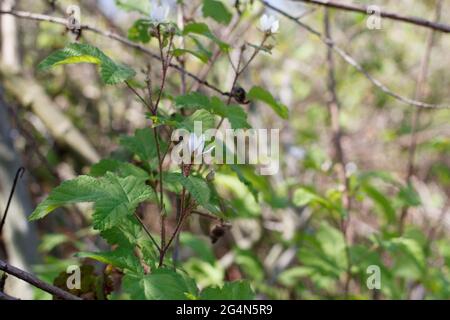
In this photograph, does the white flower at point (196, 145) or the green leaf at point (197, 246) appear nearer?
the white flower at point (196, 145)

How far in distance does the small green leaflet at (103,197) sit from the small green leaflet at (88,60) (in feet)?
0.62

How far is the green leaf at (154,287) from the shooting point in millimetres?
898

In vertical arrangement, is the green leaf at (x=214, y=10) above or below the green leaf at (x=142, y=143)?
above

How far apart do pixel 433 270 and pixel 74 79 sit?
2866 mm

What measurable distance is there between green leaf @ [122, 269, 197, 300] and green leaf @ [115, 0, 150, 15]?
75 cm

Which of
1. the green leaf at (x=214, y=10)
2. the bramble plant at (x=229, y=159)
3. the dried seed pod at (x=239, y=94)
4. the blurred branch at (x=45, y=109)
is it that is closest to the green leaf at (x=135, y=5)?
the bramble plant at (x=229, y=159)

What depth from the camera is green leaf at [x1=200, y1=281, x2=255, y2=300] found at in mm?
1090

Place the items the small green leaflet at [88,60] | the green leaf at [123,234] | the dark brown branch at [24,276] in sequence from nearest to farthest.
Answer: the dark brown branch at [24,276]
the small green leaflet at [88,60]
the green leaf at [123,234]

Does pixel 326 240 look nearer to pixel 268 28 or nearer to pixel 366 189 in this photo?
pixel 366 189

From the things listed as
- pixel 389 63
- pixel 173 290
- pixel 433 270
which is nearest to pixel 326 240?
pixel 433 270

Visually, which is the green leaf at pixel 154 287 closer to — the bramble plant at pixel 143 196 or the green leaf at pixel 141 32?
the bramble plant at pixel 143 196

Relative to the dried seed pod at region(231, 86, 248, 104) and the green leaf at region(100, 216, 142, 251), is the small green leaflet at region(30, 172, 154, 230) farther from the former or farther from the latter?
the dried seed pod at region(231, 86, 248, 104)

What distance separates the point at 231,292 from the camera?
1.11 metres

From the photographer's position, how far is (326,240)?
2.05m
